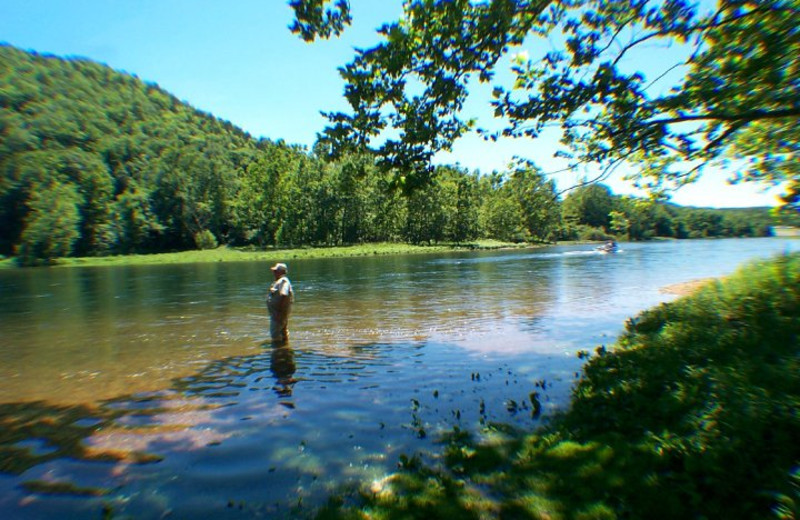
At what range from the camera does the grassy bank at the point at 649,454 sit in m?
3.96

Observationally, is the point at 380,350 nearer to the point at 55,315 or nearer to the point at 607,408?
the point at 607,408

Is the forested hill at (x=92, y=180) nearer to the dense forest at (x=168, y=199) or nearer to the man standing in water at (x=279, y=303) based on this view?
the dense forest at (x=168, y=199)

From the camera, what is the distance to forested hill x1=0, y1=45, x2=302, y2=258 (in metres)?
83.6

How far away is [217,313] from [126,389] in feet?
36.6

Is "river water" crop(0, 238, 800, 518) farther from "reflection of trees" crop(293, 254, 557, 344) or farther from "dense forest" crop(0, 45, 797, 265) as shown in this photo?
"dense forest" crop(0, 45, 797, 265)

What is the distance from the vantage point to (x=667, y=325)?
10.4 metres

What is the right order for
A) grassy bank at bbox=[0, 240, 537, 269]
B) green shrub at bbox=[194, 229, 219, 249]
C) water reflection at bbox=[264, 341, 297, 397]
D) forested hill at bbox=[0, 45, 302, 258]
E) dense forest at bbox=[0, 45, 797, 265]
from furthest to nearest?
green shrub at bbox=[194, 229, 219, 249] → dense forest at bbox=[0, 45, 797, 265] → forested hill at bbox=[0, 45, 302, 258] → grassy bank at bbox=[0, 240, 537, 269] → water reflection at bbox=[264, 341, 297, 397]

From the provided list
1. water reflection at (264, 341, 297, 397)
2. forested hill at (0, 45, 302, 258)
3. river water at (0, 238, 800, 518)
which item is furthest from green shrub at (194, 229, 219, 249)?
water reflection at (264, 341, 297, 397)

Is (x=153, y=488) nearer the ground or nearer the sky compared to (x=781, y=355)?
nearer the ground

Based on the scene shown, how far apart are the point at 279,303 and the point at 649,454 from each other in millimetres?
10122

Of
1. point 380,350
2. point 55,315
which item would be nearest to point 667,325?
point 380,350

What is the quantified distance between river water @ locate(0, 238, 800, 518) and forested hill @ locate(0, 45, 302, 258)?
3219 inches

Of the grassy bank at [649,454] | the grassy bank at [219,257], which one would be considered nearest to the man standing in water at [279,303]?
the grassy bank at [649,454]

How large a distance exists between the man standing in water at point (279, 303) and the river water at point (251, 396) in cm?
52
